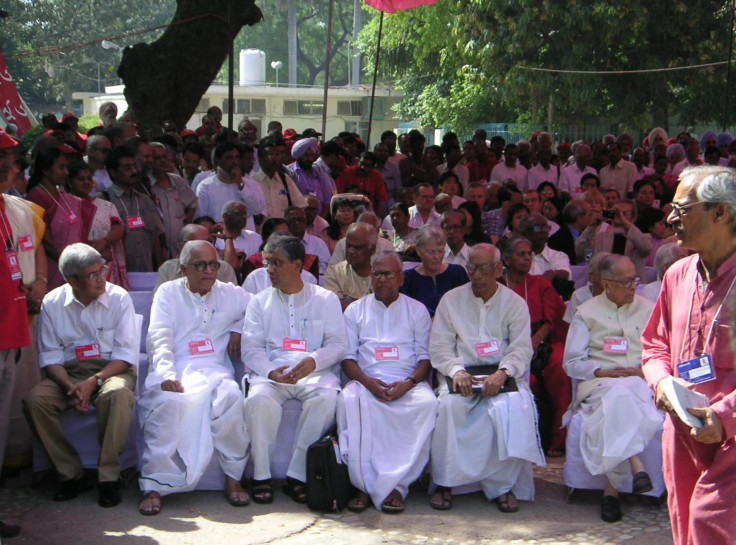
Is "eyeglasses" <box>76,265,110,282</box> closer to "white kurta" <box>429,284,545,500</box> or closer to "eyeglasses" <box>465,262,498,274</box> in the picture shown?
"white kurta" <box>429,284,545,500</box>

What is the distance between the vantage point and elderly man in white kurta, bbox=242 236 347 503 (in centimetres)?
586

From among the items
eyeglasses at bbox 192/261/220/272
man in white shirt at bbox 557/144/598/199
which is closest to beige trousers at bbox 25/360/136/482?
eyeglasses at bbox 192/261/220/272

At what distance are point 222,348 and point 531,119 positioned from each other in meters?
22.4

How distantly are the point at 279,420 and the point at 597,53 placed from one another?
747 inches

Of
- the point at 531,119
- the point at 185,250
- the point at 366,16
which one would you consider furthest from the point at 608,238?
the point at 366,16

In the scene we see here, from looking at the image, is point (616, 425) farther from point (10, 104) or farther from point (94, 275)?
point (10, 104)

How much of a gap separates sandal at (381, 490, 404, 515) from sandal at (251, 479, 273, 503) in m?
0.66

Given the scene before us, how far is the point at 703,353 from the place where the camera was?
11.5ft

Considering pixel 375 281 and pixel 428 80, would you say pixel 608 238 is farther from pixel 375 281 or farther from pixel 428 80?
pixel 428 80

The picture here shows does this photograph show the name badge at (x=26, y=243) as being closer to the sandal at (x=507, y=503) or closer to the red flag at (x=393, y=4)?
the sandal at (x=507, y=503)

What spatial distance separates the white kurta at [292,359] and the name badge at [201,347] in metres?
0.21

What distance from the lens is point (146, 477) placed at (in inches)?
223

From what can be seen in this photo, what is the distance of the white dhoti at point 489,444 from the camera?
576cm

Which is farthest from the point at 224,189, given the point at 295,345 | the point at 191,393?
the point at 191,393
